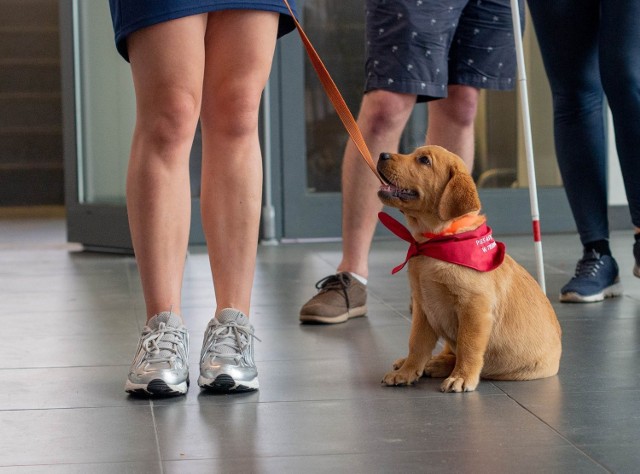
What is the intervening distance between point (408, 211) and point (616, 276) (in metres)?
1.40

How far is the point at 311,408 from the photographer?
1992 millimetres

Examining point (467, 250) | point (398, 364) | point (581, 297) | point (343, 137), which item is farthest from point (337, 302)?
point (343, 137)

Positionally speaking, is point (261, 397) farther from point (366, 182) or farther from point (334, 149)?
point (334, 149)

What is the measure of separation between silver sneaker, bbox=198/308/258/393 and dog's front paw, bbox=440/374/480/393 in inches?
15.4

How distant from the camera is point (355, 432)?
71.4 inches

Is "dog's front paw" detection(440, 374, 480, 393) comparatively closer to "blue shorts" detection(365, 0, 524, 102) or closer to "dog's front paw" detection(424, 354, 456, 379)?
"dog's front paw" detection(424, 354, 456, 379)

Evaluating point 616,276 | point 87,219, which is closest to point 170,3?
point 616,276

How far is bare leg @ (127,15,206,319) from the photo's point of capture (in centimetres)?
205

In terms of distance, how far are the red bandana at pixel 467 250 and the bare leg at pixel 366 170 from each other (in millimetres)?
834

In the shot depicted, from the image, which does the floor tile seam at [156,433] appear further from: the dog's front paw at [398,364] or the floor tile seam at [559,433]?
the floor tile seam at [559,433]

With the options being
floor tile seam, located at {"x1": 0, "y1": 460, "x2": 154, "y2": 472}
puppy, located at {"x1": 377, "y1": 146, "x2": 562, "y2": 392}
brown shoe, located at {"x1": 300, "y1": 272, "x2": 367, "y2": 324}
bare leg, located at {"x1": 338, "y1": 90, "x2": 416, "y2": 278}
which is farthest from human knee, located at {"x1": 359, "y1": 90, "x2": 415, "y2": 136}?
floor tile seam, located at {"x1": 0, "y1": 460, "x2": 154, "y2": 472}

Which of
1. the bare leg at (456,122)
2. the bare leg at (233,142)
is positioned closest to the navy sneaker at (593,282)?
the bare leg at (456,122)

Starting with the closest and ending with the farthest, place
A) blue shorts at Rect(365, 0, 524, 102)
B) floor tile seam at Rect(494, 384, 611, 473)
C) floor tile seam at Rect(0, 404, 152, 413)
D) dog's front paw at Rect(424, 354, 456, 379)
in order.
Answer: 1. floor tile seam at Rect(494, 384, 611, 473)
2. floor tile seam at Rect(0, 404, 152, 413)
3. dog's front paw at Rect(424, 354, 456, 379)
4. blue shorts at Rect(365, 0, 524, 102)

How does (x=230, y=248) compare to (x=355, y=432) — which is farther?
(x=230, y=248)
